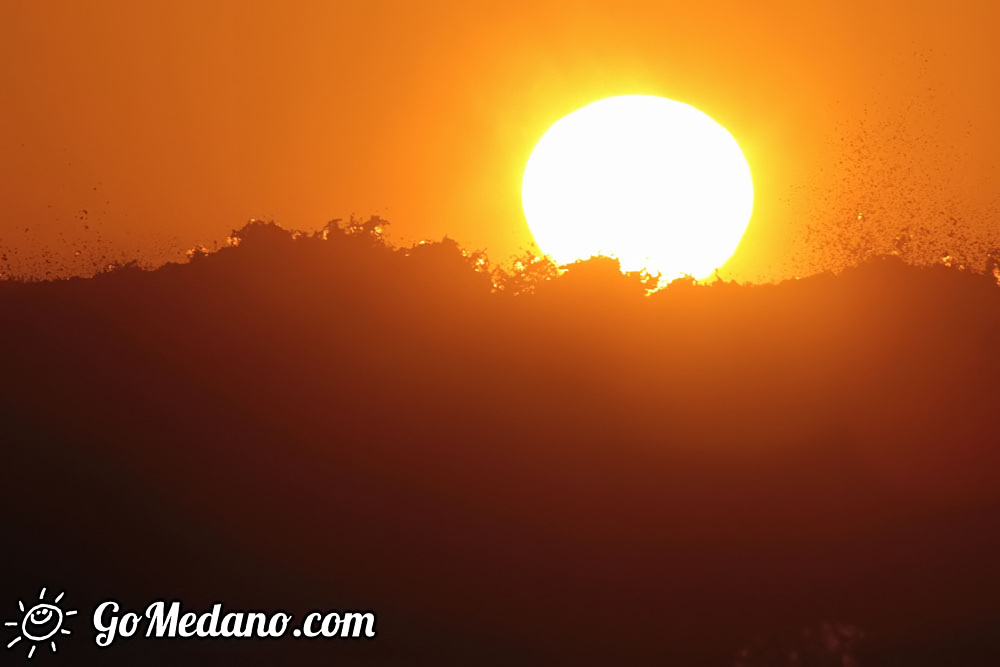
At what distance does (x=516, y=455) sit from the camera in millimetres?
34562

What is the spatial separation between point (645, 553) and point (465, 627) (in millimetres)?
4736

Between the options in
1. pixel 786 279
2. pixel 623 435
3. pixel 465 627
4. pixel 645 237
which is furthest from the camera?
pixel 645 237

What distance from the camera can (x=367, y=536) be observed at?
33500 mm

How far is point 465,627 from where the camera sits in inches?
1280

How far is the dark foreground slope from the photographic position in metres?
32.9

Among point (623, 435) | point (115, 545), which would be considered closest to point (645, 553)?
point (623, 435)

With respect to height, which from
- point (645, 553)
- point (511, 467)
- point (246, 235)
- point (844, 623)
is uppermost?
Result: point (246, 235)

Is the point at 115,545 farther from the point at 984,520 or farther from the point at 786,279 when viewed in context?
the point at 984,520

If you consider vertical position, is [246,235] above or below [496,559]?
above

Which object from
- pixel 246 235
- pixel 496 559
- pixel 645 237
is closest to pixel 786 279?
pixel 496 559

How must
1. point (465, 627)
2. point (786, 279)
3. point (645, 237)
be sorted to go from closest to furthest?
point (465, 627), point (786, 279), point (645, 237)

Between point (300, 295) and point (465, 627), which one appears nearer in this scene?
point (465, 627)

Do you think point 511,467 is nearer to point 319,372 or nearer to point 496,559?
point 496,559

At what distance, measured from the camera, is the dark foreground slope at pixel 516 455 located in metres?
32.9
